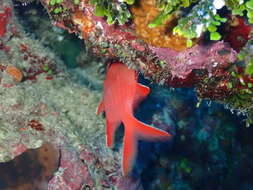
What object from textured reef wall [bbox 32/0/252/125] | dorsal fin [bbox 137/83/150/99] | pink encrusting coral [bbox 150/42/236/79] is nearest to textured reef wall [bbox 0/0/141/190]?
dorsal fin [bbox 137/83/150/99]

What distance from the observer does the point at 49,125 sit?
13.1ft

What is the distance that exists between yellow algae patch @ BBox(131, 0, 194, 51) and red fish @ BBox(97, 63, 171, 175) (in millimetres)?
542

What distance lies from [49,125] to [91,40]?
1611 mm

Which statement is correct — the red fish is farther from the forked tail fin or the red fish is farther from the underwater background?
the underwater background

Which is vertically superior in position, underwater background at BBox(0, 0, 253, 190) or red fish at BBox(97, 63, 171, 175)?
red fish at BBox(97, 63, 171, 175)

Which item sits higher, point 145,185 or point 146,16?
point 146,16

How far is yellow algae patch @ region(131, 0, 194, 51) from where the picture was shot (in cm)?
269

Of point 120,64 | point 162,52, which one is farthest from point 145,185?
point 162,52

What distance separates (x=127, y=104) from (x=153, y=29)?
1.05m

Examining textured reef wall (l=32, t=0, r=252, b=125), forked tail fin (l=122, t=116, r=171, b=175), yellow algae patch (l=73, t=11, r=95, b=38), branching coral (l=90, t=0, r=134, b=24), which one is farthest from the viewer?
forked tail fin (l=122, t=116, r=171, b=175)

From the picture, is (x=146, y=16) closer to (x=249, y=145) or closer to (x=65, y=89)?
(x=65, y=89)

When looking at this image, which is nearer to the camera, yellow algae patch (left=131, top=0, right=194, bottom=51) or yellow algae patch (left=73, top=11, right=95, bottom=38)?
yellow algae patch (left=131, top=0, right=194, bottom=51)

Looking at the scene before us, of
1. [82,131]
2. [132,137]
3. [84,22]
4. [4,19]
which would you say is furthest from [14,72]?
[132,137]

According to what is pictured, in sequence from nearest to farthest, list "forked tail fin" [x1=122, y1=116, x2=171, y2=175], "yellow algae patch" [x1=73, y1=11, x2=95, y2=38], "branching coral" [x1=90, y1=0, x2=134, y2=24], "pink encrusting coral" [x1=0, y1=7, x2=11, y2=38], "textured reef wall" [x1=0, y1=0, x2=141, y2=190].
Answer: "branching coral" [x1=90, y1=0, x2=134, y2=24] < "yellow algae patch" [x1=73, y1=11, x2=95, y2=38] < "forked tail fin" [x1=122, y1=116, x2=171, y2=175] < "textured reef wall" [x1=0, y1=0, x2=141, y2=190] < "pink encrusting coral" [x1=0, y1=7, x2=11, y2=38]
